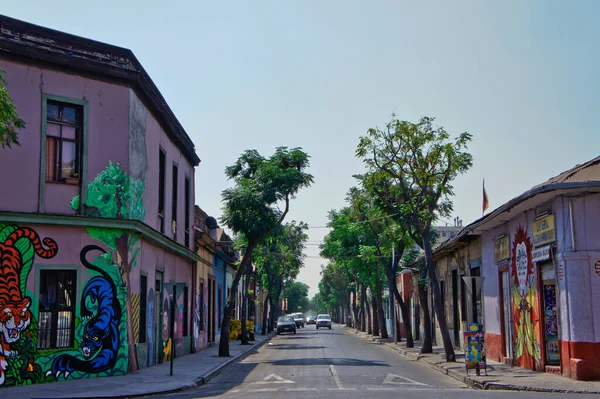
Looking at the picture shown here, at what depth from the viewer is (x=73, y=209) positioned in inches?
696

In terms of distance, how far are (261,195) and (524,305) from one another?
1155cm

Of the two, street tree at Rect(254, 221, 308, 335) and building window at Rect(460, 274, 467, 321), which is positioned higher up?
street tree at Rect(254, 221, 308, 335)

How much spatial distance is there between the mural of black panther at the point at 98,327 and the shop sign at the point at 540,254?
11.3 meters

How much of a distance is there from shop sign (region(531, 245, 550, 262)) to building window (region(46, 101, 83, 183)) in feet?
40.6

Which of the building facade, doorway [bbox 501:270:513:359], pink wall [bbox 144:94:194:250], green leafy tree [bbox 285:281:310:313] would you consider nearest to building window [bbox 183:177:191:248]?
pink wall [bbox 144:94:194:250]

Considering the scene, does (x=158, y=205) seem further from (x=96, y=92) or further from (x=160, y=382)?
(x=160, y=382)

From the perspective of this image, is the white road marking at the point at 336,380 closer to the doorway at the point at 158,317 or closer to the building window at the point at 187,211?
the doorway at the point at 158,317

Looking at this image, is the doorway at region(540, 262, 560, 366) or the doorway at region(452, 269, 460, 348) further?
the doorway at region(452, 269, 460, 348)

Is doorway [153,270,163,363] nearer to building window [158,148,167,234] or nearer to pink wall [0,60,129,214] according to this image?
building window [158,148,167,234]

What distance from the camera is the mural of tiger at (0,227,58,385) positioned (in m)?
16.1

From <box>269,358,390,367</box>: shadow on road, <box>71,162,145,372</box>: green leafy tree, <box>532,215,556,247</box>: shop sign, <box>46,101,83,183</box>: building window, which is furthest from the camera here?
<box>269,358,390,367</box>: shadow on road

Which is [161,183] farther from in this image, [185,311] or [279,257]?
[279,257]

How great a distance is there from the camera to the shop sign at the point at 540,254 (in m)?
17.5

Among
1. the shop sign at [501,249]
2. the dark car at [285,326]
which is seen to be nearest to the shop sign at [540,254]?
the shop sign at [501,249]
